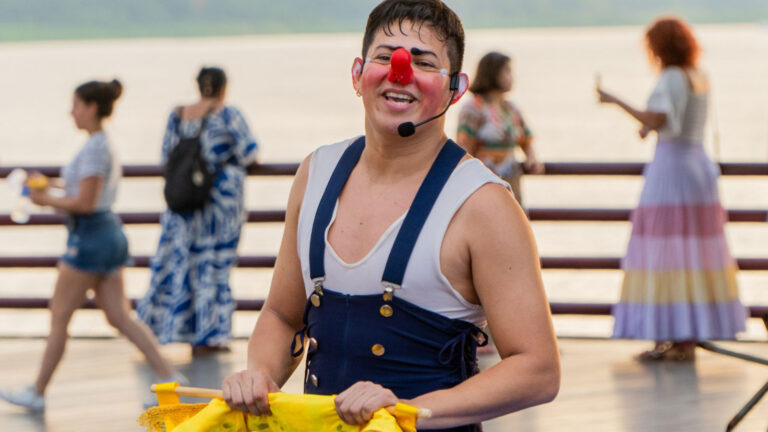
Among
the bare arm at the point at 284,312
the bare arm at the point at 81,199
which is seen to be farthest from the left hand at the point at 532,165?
the bare arm at the point at 284,312

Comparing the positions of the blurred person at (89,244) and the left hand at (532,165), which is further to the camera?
the left hand at (532,165)

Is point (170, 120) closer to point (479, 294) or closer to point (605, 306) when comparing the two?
point (605, 306)

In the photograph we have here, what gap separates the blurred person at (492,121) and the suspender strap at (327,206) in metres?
4.10

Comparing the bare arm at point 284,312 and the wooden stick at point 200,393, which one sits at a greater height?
the bare arm at point 284,312

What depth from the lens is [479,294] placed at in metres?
1.88

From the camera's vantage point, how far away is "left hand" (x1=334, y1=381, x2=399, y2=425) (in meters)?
1.76

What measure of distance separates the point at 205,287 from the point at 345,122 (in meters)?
33.0

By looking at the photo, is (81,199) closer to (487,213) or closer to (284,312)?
(284,312)

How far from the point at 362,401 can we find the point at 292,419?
164mm

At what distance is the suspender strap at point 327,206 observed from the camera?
196cm

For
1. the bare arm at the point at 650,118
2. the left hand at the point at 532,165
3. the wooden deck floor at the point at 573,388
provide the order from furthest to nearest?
the left hand at the point at 532,165
the bare arm at the point at 650,118
the wooden deck floor at the point at 573,388

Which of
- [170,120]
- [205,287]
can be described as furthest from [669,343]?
[170,120]

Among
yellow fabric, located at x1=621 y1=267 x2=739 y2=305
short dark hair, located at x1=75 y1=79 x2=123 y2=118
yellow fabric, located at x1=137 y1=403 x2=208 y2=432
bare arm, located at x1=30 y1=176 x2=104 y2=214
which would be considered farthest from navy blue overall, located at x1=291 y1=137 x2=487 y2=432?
yellow fabric, located at x1=621 y1=267 x2=739 y2=305

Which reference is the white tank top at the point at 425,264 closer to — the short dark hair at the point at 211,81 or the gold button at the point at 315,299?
the gold button at the point at 315,299
